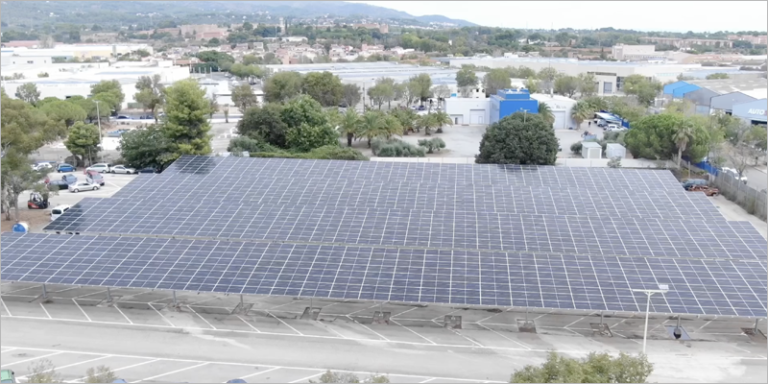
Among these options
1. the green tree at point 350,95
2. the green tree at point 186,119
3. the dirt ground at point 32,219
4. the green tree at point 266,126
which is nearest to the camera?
the dirt ground at point 32,219

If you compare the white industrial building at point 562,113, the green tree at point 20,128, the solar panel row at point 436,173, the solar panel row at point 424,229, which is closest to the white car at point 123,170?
the green tree at point 20,128

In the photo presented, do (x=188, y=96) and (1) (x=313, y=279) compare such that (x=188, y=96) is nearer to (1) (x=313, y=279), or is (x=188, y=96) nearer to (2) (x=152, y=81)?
(1) (x=313, y=279)

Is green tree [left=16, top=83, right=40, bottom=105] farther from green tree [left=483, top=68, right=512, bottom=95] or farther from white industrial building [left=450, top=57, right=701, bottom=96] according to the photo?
white industrial building [left=450, top=57, right=701, bottom=96]

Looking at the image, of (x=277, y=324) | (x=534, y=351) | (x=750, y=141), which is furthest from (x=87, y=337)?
(x=750, y=141)

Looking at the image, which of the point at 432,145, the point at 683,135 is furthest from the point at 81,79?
the point at 683,135

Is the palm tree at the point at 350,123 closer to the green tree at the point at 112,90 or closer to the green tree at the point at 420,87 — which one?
the green tree at the point at 420,87

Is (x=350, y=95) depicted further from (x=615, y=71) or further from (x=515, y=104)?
(x=615, y=71)

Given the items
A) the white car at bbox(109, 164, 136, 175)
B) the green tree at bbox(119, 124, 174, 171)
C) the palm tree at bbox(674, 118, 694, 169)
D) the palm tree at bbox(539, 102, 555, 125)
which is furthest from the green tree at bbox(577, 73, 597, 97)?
the white car at bbox(109, 164, 136, 175)
